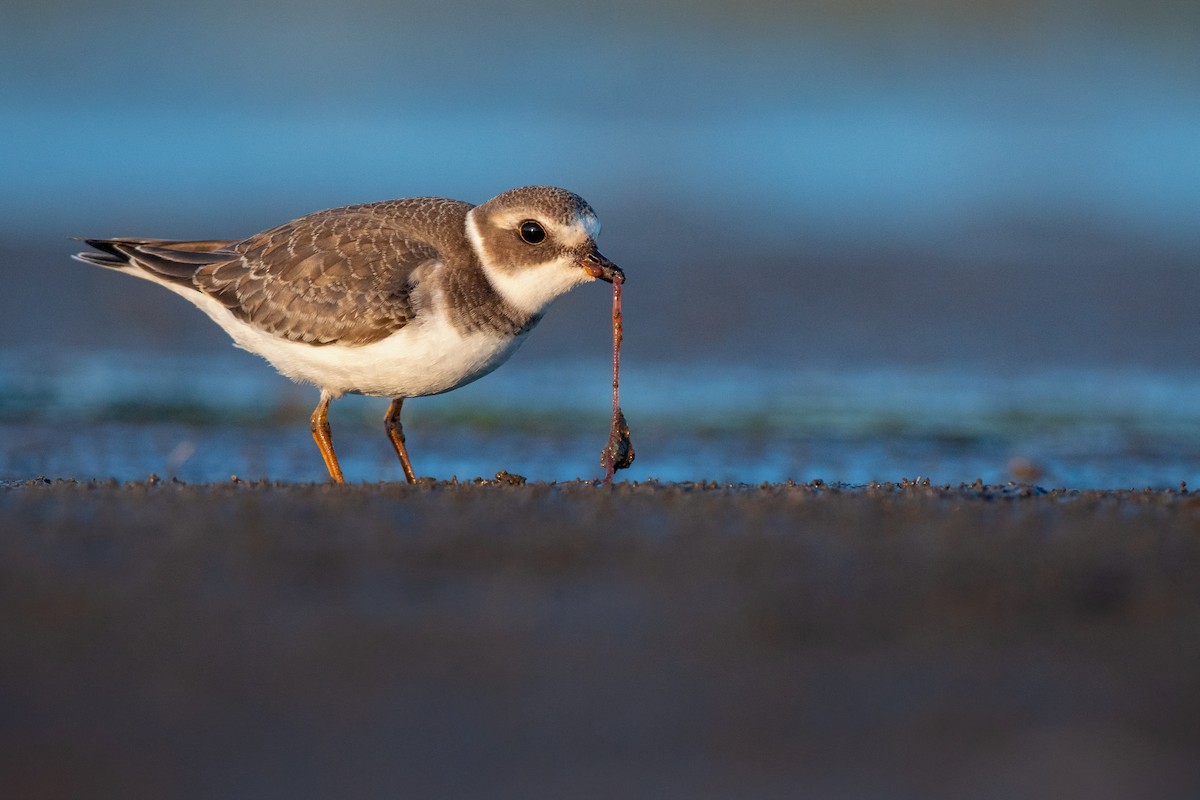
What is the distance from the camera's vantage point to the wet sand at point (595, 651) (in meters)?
3.69

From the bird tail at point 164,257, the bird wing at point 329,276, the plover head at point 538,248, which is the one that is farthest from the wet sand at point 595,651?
the bird tail at point 164,257

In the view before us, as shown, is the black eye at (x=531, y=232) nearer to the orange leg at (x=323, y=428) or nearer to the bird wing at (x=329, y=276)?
the bird wing at (x=329, y=276)

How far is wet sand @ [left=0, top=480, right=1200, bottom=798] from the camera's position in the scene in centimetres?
369

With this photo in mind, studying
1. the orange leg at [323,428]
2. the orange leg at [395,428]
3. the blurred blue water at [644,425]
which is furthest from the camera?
the blurred blue water at [644,425]

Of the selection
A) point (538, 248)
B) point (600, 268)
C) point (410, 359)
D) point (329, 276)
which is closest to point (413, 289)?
point (410, 359)

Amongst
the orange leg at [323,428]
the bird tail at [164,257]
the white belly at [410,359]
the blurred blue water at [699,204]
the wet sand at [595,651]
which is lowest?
the wet sand at [595,651]

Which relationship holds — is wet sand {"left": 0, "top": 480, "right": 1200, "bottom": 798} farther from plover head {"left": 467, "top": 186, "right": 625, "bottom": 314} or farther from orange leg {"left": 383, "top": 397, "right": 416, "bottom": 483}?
orange leg {"left": 383, "top": 397, "right": 416, "bottom": 483}

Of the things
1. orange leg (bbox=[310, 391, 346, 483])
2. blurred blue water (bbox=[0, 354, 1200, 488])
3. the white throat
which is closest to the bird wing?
the white throat

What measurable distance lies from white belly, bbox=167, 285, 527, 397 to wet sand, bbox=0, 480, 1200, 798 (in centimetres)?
159

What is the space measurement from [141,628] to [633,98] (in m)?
21.2

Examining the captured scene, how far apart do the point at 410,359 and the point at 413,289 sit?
393 mm

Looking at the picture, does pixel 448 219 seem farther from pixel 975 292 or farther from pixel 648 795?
pixel 975 292

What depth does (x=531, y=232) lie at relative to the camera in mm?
7797

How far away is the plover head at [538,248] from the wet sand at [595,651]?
195 centimetres
